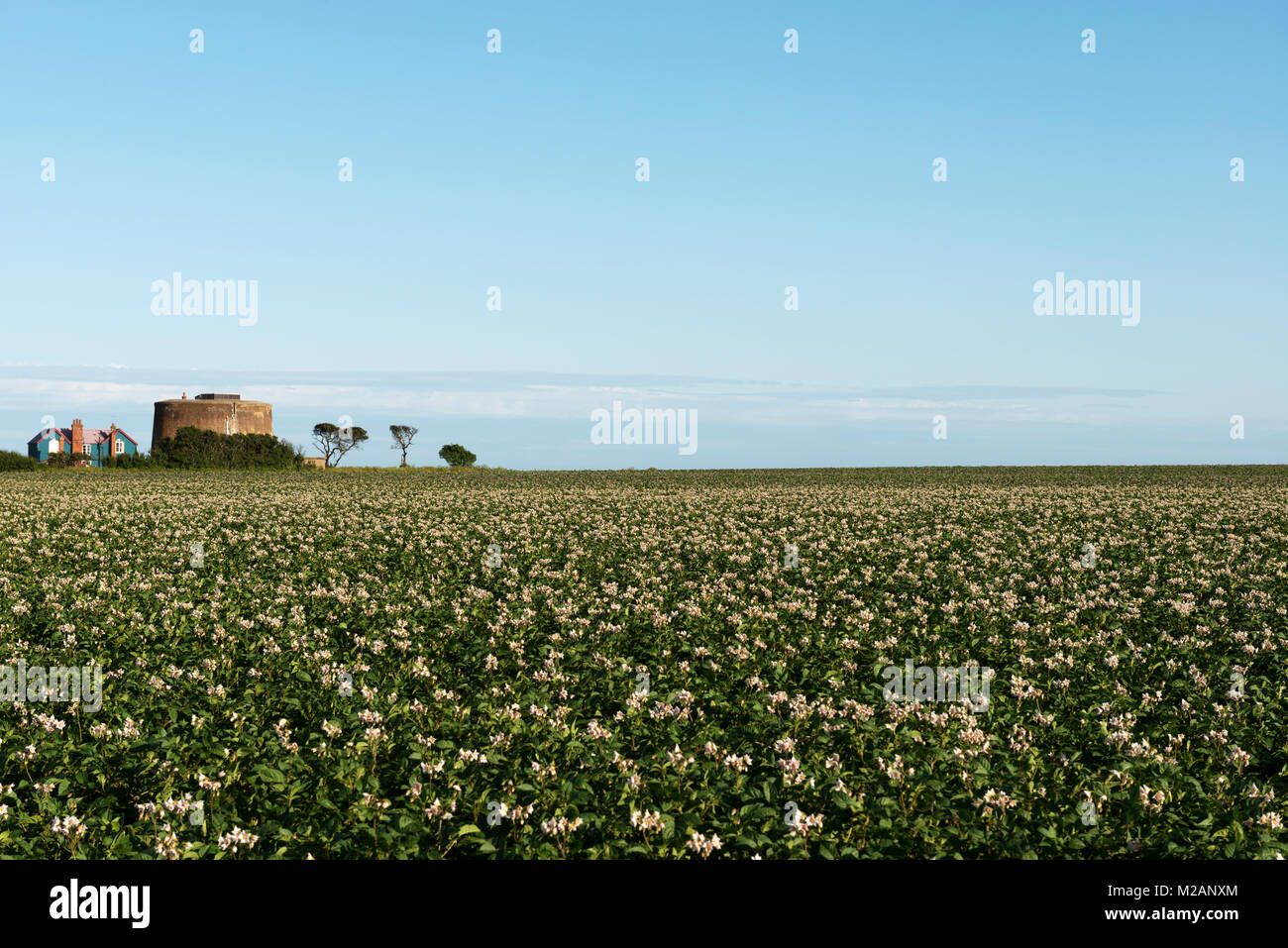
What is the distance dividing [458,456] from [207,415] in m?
34.1

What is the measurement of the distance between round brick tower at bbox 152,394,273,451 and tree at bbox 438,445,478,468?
25.8 m

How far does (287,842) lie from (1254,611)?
54.9ft

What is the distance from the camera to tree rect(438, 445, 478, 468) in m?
123

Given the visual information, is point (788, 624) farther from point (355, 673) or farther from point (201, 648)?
point (201, 648)

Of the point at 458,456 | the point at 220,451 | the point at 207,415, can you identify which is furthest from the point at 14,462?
the point at 458,456

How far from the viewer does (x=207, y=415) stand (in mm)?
118500

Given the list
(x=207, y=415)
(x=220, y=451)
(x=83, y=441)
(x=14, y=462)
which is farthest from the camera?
(x=83, y=441)

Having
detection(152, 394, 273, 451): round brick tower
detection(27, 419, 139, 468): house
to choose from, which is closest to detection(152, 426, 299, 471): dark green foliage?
detection(152, 394, 273, 451): round brick tower

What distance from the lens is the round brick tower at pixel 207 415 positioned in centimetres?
11775

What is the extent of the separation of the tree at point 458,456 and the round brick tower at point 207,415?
84.8 feet

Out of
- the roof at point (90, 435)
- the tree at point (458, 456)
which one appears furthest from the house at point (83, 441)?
the tree at point (458, 456)

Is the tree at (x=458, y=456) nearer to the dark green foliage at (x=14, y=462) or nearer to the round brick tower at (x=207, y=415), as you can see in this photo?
the round brick tower at (x=207, y=415)

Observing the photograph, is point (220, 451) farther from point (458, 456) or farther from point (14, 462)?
point (458, 456)

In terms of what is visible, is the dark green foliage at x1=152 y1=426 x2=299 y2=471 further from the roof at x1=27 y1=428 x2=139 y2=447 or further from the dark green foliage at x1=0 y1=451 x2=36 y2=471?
the roof at x1=27 y1=428 x2=139 y2=447
